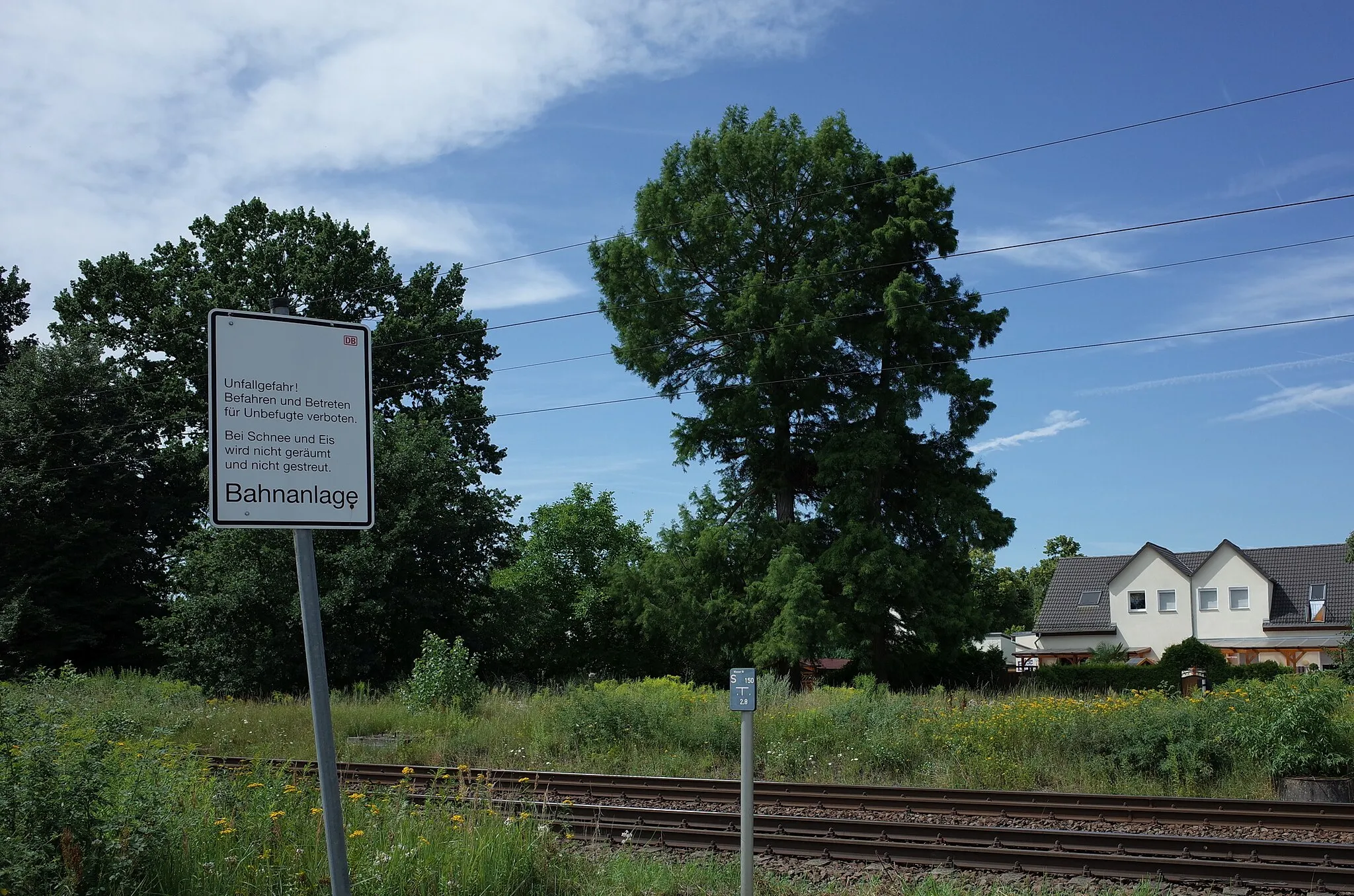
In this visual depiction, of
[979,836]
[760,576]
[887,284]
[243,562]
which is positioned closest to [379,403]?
[243,562]

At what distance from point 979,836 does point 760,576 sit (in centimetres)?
2460

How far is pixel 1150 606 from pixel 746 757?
181 ft

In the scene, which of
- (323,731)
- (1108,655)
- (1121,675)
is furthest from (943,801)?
(1108,655)

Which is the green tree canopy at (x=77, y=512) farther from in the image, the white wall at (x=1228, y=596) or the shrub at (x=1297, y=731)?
A: the white wall at (x=1228, y=596)

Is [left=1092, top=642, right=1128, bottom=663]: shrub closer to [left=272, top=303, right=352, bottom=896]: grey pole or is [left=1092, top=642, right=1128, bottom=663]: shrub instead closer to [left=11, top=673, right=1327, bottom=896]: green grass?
[left=11, top=673, right=1327, bottom=896]: green grass

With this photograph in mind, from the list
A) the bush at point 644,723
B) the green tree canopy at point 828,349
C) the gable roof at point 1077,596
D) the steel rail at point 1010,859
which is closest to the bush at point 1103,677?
the green tree canopy at point 828,349

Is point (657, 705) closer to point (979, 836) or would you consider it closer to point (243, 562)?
point (979, 836)

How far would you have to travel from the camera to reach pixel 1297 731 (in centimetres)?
1369

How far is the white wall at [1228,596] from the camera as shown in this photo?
5378 centimetres

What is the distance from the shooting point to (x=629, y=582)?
3794 centimetres

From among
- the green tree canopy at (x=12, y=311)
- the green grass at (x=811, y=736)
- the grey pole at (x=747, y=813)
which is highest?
the green tree canopy at (x=12, y=311)

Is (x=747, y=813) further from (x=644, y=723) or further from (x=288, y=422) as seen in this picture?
(x=644, y=723)

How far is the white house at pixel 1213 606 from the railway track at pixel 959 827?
43.4 meters

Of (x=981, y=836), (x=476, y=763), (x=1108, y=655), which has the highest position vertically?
(x=981, y=836)
